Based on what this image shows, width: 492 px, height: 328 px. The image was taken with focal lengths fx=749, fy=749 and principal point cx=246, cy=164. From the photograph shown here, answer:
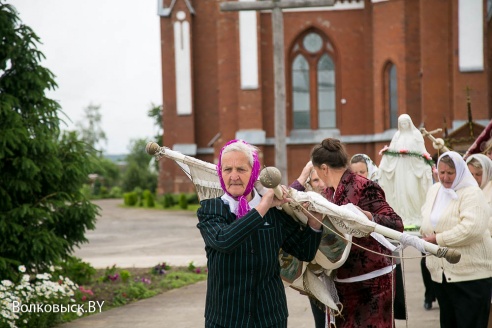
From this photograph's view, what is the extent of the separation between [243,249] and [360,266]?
1.26m

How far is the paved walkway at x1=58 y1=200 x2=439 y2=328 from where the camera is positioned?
28.5ft

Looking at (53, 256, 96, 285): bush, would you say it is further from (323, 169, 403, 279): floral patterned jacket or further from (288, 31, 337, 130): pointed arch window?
(288, 31, 337, 130): pointed arch window

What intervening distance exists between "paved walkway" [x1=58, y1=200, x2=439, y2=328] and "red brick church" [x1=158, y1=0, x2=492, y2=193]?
4.71m

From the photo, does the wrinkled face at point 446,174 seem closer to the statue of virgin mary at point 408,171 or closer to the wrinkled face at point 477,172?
the wrinkled face at point 477,172

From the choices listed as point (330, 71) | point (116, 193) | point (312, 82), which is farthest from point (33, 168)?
point (116, 193)

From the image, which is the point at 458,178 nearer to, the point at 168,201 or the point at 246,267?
the point at 246,267

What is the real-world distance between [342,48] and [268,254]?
2593cm

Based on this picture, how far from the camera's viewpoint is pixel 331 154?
5.09 metres

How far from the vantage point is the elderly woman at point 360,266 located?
5.03m

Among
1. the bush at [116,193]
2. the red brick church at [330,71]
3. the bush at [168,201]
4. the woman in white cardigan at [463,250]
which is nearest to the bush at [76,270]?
the woman in white cardigan at [463,250]

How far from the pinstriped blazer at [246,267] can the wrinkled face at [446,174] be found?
7.02 ft

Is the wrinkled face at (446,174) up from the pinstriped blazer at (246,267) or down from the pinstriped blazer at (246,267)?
up

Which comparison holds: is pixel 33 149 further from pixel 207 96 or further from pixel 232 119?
pixel 207 96

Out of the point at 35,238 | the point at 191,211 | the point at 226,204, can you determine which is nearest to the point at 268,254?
the point at 226,204
